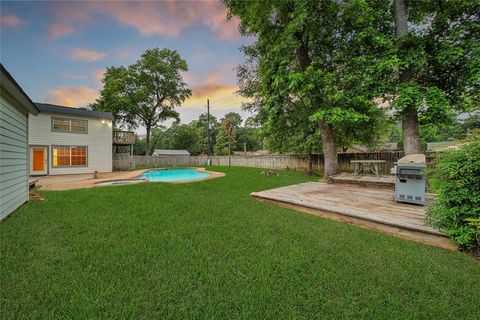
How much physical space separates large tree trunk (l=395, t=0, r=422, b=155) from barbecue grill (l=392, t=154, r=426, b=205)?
2.67 metres

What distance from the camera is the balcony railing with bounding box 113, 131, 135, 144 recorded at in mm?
13828

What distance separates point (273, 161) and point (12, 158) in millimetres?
14887

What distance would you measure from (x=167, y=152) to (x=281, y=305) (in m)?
37.2

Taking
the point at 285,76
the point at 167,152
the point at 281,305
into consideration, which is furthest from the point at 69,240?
the point at 167,152

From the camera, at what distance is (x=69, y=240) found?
258cm

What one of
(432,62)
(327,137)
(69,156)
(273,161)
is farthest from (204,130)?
(432,62)

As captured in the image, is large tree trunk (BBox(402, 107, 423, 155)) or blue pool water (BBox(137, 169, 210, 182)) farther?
blue pool water (BBox(137, 169, 210, 182))

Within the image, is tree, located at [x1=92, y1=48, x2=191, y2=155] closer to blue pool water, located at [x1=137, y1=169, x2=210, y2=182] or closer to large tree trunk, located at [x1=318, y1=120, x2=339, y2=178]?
blue pool water, located at [x1=137, y1=169, x2=210, y2=182]

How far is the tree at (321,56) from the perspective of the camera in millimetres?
6207

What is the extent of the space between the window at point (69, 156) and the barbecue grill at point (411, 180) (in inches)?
604

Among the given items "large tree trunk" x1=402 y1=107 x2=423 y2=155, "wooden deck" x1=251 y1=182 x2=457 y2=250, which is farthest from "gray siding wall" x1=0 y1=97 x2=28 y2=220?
"large tree trunk" x1=402 y1=107 x2=423 y2=155

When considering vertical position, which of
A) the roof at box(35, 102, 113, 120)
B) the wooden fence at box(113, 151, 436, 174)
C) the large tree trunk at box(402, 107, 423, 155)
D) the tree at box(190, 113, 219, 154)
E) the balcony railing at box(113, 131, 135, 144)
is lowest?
the wooden fence at box(113, 151, 436, 174)

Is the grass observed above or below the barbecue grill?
below

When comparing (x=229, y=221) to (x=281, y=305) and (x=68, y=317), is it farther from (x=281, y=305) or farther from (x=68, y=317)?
(x=68, y=317)
